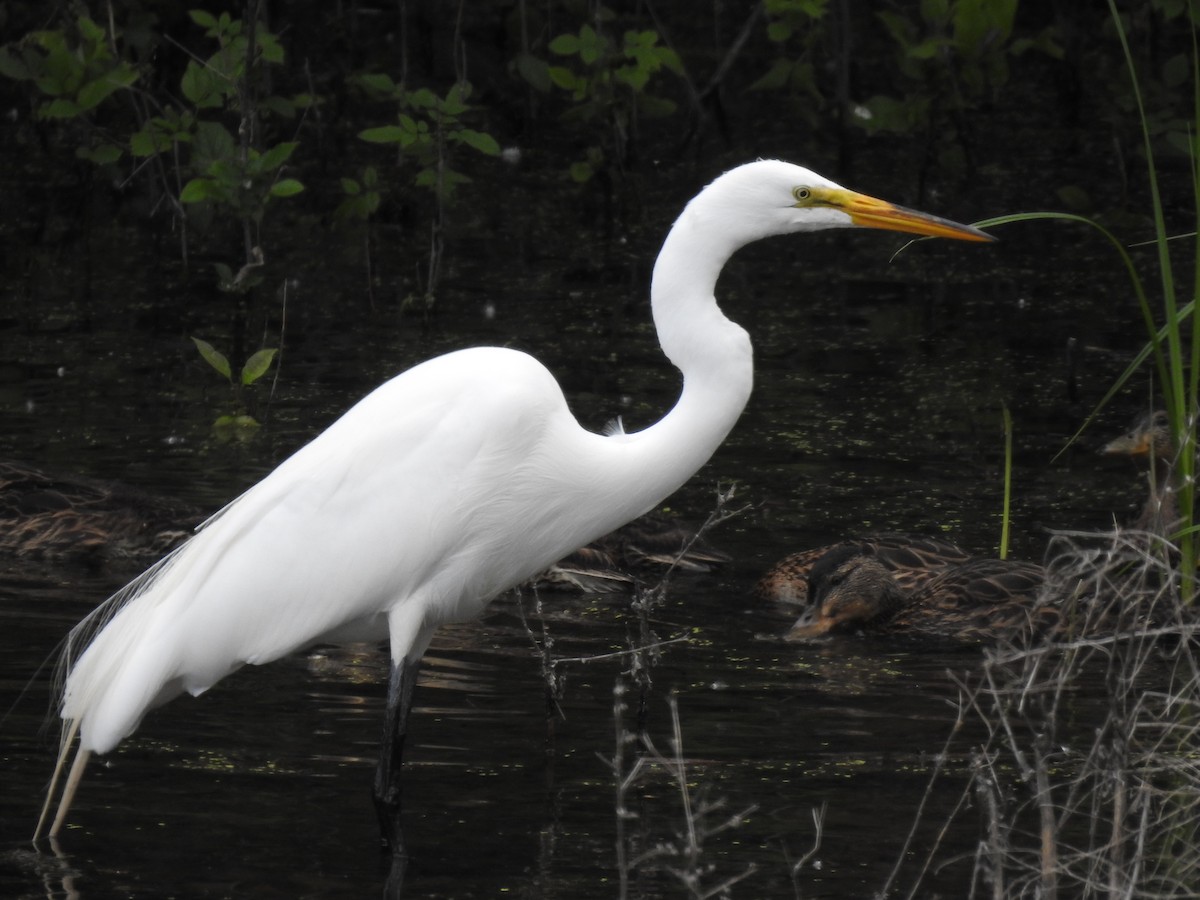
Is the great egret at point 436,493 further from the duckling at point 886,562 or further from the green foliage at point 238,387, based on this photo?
the green foliage at point 238,387

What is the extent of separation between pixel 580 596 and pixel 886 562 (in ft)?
4.01

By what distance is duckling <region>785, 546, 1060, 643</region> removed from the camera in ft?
23.5

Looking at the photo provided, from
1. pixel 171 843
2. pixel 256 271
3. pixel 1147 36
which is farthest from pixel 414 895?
pixel 1147 36

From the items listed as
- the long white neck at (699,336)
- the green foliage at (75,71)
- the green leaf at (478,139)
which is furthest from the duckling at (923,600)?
the green foliage at (75,71)

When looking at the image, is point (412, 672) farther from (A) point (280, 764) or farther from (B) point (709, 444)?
(B) point (709, 444)

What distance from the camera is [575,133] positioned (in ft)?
51.4

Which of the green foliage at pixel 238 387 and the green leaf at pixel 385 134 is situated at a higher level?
the green leaf at pixel 385 134

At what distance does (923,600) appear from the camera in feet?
24.6

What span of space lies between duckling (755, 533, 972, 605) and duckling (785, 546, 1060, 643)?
0.35 feet

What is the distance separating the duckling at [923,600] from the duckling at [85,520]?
2.56m

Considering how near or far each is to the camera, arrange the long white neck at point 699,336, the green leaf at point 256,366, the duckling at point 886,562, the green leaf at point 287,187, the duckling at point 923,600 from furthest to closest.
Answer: the green leaf at point 287,187, the green leaf at point 256,366, the duckling at point 886,562, the duckling at point 923,600, the long white neck at point 699,336

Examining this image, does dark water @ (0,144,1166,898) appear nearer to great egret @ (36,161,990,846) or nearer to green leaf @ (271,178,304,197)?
great egret @ (36,161,990,846)

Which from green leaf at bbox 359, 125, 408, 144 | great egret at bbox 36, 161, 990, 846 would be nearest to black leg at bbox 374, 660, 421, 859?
great egret at bbox 36, 161, 990, 846

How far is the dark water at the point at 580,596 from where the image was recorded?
17.4ft
